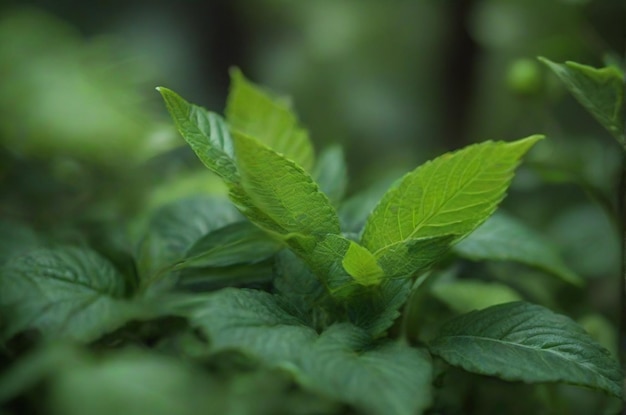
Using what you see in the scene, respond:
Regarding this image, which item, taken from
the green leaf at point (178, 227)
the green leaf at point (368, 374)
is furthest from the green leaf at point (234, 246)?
the green leaf at point (368, 374)

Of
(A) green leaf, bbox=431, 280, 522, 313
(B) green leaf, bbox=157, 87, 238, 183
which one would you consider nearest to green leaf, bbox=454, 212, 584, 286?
(A) green leaf, bbox=431, 280, 522, 313

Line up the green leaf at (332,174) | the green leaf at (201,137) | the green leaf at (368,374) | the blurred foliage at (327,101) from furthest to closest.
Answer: the blurred foliage at (327,101) → the green leaf at (332,174) → the green leaf at (201,137) → the green leaf at (368,374)

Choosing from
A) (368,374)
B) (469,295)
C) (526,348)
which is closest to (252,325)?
(368,374)

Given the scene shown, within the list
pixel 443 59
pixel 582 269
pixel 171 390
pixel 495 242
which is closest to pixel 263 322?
pixel 171 390

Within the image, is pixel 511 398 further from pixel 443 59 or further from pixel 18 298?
pixel 443 59

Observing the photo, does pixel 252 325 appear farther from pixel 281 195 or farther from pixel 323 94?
pixel 323 94

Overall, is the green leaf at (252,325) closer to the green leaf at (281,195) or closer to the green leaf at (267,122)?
the green leaf at (281,195)

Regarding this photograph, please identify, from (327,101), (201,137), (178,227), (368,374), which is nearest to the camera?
(368,374)
